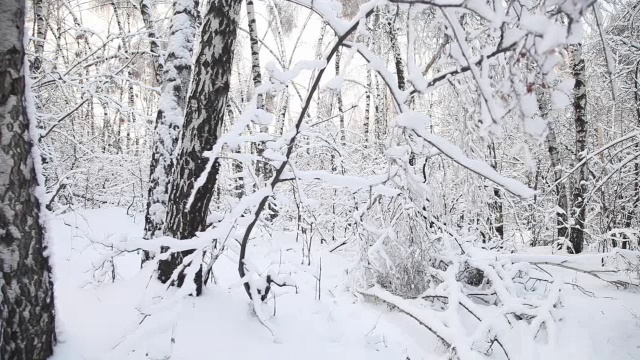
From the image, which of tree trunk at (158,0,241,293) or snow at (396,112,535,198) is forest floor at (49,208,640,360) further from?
snow at (396,112,535,198)

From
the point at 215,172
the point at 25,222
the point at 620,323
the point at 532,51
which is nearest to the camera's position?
the point at 532,51

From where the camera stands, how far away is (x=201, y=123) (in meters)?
2.61

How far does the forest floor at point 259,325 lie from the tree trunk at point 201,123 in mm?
386

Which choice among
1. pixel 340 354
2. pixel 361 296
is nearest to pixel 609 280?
pixel 361 296

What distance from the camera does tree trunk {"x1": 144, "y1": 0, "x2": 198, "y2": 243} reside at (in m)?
3.60

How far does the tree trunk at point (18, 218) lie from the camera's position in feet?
5.65

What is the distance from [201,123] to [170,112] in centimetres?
131

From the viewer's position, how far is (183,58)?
381 cm

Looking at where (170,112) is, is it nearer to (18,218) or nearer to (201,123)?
(201,123)

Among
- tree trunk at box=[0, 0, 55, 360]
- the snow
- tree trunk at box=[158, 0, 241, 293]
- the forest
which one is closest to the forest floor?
the forest

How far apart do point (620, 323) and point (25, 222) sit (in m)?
4.09

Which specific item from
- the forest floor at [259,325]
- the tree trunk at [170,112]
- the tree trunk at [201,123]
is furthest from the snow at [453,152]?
the tree trunk at [170,112]

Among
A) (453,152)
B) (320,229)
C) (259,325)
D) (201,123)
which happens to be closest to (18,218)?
(201,123)

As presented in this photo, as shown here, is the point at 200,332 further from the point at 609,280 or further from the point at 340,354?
the point at 609,280
